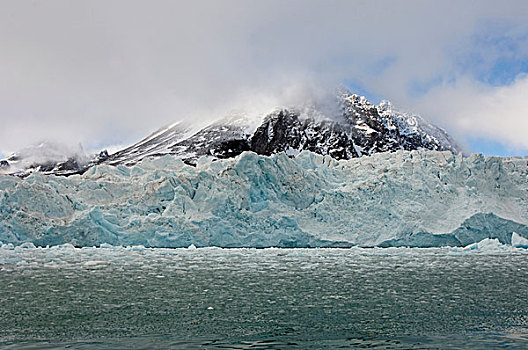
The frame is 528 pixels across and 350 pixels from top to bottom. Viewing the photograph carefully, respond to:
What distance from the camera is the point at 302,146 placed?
65.4 m

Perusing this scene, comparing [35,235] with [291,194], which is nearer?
[35,235]

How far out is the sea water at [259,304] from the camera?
532 cm

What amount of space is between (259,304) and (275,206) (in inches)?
477

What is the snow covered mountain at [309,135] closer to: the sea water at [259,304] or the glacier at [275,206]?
the glacier at [275,206]

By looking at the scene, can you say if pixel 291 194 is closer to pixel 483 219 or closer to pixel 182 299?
pixel 483 219

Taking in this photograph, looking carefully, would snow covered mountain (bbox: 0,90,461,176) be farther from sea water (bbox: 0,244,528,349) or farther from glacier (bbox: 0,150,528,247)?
sea water (bbox: 0,244,528,349)

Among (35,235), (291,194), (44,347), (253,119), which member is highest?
(253,119)

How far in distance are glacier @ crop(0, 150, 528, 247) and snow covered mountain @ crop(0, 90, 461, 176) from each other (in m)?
40.9

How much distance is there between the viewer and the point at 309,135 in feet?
222

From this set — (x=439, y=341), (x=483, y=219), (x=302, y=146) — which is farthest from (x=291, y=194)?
(x=302, y=146)

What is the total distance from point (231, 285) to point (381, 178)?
12357 mm

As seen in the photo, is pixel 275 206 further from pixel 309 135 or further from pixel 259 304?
pixel 309 135

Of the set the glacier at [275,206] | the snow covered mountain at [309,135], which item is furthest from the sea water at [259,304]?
the snow covered mountain at [309,135]

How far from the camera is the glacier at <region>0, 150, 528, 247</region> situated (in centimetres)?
1741
